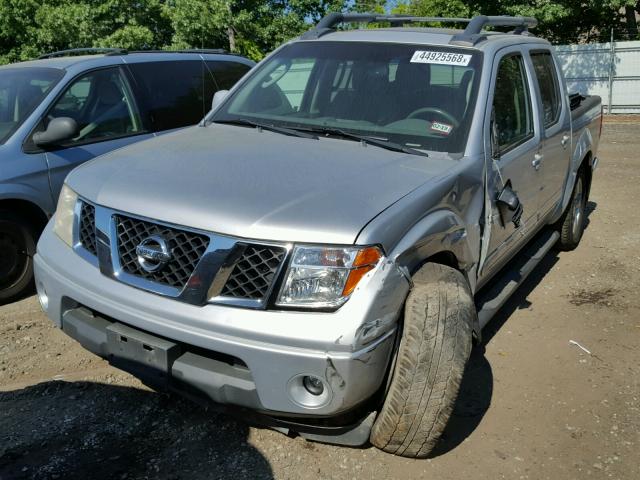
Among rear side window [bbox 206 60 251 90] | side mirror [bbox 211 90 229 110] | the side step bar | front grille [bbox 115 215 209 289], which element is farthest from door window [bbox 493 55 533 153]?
rear side window [bbox 206 60 251 90]

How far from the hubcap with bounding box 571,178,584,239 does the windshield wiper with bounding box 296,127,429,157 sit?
3099mm

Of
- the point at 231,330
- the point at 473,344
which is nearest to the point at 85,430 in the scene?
the point at 231,330

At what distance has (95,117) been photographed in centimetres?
523

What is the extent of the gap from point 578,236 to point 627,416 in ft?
10.1

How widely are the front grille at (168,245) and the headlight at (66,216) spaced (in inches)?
18.1

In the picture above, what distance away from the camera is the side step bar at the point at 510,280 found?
3.76m

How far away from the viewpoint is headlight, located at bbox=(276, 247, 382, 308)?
2488mm

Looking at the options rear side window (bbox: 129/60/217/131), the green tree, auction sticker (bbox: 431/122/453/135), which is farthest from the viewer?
the green tree

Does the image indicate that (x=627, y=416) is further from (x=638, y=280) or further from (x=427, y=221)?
(x=638, y=280)

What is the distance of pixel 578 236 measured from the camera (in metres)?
6.24

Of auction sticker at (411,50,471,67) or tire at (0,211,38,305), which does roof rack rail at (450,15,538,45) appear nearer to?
auction sticker at (411,50,471,67)

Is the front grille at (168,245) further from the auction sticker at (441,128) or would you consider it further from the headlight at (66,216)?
the auction sticker at (441,128)

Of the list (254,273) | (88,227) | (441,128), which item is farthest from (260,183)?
(441,128)

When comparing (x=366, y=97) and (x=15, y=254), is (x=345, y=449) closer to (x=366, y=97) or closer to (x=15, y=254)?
(x=366, y=97)
